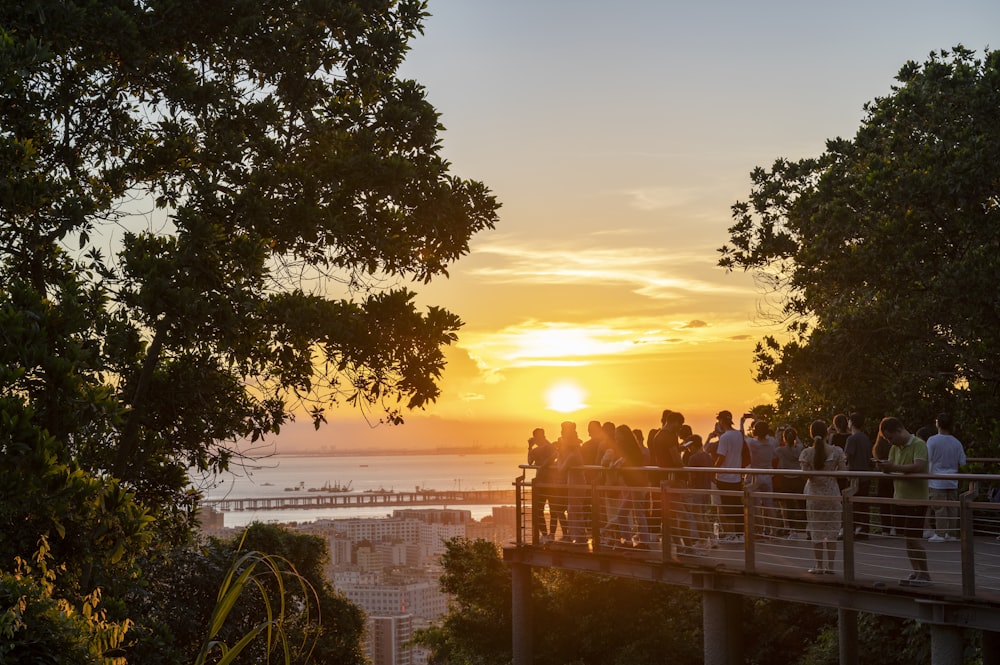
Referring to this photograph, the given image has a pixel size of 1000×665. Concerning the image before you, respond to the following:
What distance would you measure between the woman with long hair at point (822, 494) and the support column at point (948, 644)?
4.74ft

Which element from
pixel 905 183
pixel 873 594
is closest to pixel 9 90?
pixel 873 594

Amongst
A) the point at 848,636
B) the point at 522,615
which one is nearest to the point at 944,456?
the point at 848,636

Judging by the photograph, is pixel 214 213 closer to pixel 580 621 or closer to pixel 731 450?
pixel 731 450

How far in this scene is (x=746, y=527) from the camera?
11.7m

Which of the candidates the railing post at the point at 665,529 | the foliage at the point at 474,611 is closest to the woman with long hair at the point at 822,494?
Answer: the railing post at the point at 665,529

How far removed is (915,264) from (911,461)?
1014 cm

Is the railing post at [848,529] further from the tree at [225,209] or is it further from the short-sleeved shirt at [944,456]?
the tree at [225,209]

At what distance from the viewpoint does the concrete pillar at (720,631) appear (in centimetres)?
1245

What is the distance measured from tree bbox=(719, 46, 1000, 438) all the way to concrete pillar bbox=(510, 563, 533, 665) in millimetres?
8710

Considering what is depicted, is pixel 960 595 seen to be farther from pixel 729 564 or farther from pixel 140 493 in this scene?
pixel 140 493

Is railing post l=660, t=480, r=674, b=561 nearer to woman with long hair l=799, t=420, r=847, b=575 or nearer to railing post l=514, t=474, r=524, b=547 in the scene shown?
woman with long hair l=799, t=420, r=847, b=575

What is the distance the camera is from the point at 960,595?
9.70 meters

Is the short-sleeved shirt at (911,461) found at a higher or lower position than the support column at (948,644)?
higher

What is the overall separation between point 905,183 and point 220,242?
13.7 m
